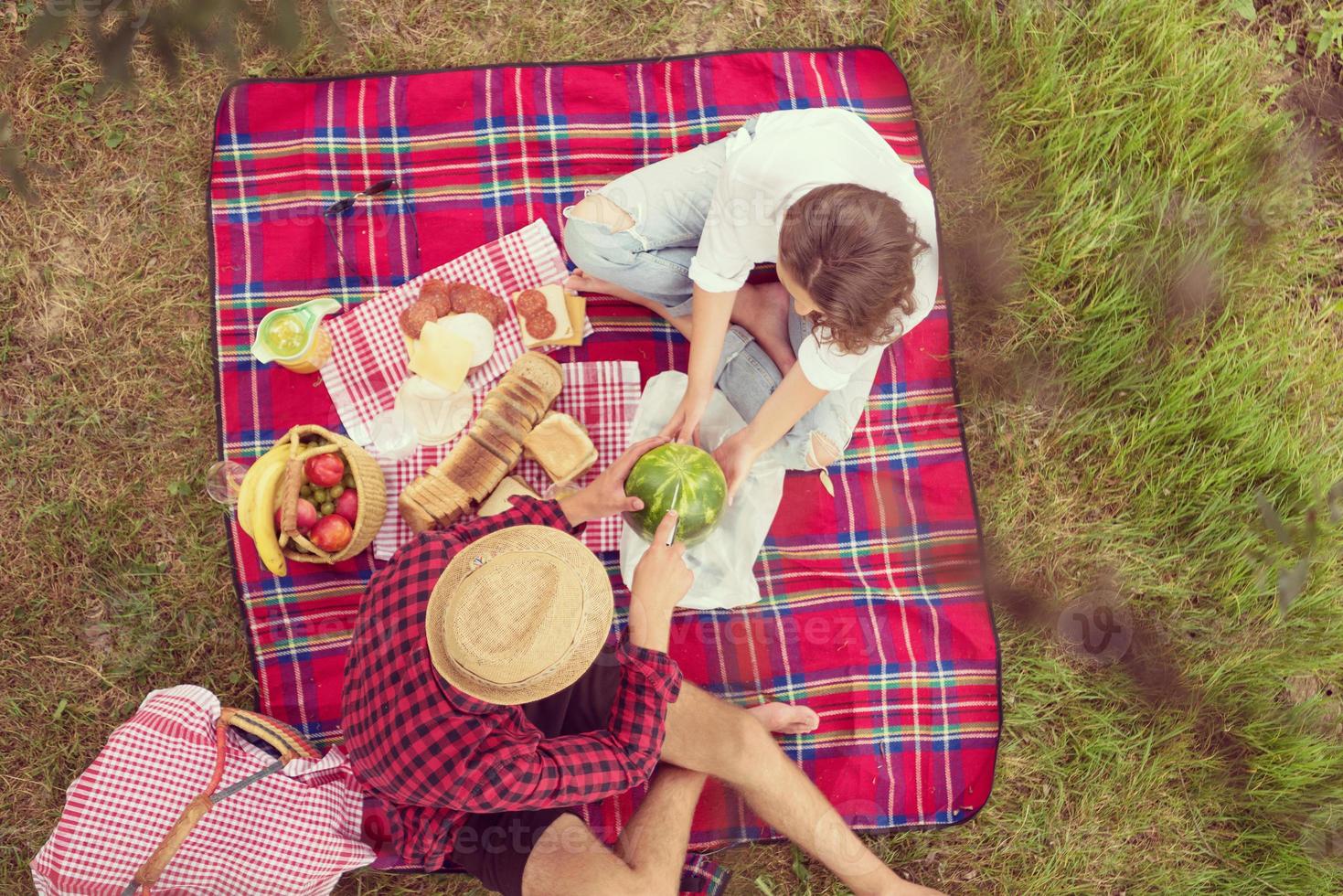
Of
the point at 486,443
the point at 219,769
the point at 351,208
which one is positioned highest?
the point at 351,208

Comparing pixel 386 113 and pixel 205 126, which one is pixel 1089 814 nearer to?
pixel 386 113

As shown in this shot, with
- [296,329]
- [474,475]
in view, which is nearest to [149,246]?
[296,329]

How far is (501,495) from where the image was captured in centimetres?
339

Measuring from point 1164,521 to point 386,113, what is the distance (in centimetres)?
393

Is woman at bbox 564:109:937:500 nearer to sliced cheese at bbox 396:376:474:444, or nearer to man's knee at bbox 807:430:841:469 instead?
man's knee at bbox 807:430:841:469

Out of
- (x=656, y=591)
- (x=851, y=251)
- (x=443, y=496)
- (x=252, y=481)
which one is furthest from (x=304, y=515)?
(x=851, y=251)

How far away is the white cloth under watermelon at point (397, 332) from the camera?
361 centimetres

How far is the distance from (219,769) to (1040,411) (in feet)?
11.7

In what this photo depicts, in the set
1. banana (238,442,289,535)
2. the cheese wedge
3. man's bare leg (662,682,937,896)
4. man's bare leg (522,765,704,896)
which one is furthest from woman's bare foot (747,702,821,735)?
banana (238,442,289,535)

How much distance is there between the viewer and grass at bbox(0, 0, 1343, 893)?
3639 mm

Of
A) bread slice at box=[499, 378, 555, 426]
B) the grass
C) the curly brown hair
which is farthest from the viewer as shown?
the grass

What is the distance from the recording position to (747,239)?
2.80 meters

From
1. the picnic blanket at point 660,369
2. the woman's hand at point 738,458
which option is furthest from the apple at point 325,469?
the woman's hand at point 738,458

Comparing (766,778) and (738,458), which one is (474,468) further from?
(766,778)
